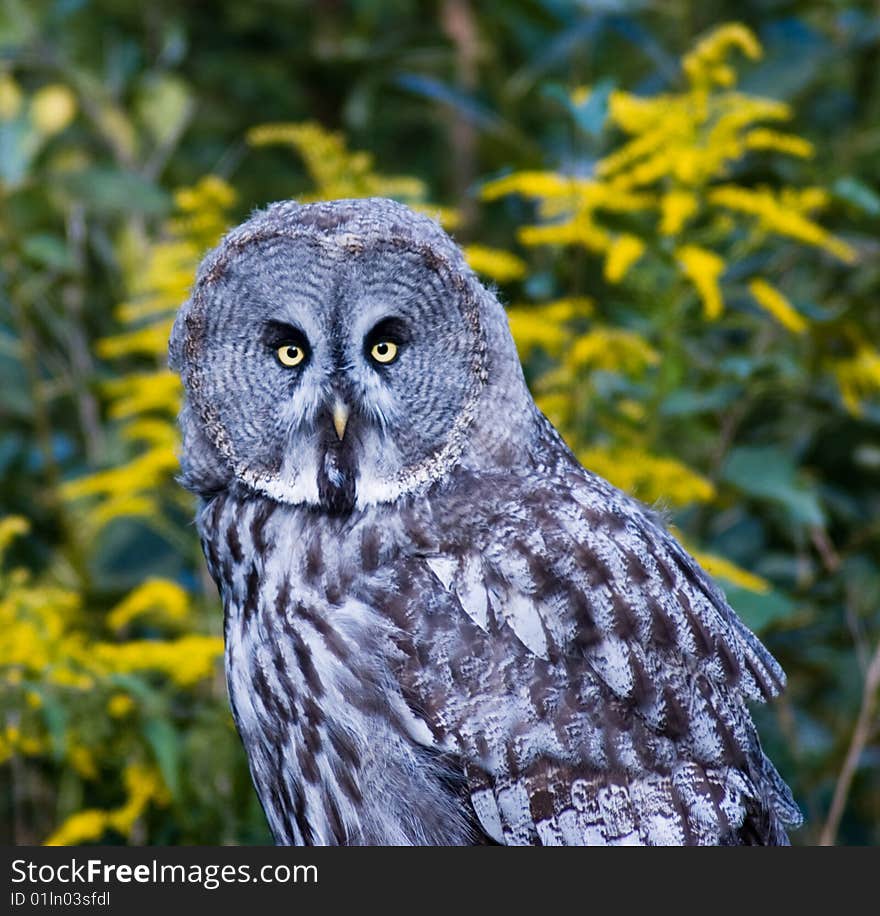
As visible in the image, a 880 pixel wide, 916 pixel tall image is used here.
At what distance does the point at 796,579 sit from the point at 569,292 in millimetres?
768

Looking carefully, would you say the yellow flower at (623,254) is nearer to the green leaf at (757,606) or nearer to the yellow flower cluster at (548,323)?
the yellow flower cluster at (548,323)

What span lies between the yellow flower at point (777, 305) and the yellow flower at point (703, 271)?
0.28ft

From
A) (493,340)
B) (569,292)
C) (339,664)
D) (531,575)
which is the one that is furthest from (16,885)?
(569,292)

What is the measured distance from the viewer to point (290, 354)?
1.94 m

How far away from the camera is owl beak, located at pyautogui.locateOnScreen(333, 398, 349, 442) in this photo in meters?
1.89

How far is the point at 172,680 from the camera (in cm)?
278

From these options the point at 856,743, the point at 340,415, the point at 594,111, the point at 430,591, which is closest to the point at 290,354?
the point at 340,415

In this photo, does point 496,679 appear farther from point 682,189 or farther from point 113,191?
point 113,191

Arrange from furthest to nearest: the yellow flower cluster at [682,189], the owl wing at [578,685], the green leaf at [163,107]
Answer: the green leaf at [163,107], the yellow flower cluster at [682,189], the owl wing at [578,685]

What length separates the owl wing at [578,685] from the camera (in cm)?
187

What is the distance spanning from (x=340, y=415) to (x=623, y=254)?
2.81ft

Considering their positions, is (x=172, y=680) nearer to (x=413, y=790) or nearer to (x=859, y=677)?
(x=413, y=790)

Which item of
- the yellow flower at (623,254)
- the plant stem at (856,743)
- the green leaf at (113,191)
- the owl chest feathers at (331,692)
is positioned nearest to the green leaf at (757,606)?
the plant stem at (856,743)

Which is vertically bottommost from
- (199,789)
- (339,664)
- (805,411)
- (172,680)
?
(339,664)
